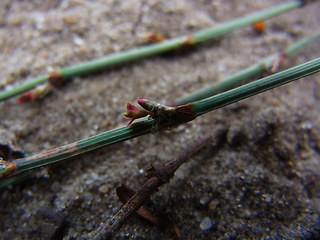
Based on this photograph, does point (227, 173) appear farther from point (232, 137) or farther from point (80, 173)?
point (80, 173)

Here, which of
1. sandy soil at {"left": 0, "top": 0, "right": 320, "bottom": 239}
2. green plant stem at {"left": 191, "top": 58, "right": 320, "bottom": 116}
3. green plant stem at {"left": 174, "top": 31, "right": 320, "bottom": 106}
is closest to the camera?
green plant stem at {"left": 191, "top": 58, "right": 320, "bottom": 116}

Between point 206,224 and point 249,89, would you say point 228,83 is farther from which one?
point 206,224

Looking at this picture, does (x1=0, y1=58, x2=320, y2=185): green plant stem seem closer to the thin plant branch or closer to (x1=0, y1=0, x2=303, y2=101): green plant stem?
the thin plant branch

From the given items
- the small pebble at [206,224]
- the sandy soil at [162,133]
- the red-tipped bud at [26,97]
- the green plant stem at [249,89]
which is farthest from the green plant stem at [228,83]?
the red-tipped bud at [26,97]

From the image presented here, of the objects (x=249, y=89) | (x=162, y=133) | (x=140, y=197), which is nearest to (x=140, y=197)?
(x=140, y=197)

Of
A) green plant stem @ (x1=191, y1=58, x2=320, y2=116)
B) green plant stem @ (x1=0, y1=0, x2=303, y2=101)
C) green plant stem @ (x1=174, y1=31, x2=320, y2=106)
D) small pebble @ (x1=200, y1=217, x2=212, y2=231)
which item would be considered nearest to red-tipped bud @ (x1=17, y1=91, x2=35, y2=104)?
→ green plant stem @ (x1=0, y1=0, x2=303, y2=101)

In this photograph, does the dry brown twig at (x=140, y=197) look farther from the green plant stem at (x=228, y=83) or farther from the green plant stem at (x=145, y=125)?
the green plant stem at (x=228, y=83)

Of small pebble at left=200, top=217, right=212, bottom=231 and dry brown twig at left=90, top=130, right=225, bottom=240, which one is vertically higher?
dry brown twig at left=90, top=130, right=225, bottom=240
